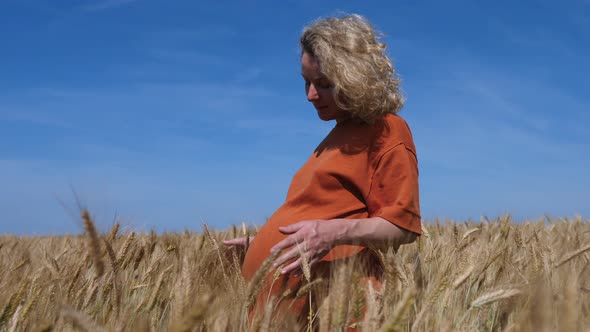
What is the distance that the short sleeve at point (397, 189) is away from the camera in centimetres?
170

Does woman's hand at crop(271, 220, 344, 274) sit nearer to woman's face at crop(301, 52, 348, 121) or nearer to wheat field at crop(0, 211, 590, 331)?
wheat field at crop(0, 211, 590, 331)

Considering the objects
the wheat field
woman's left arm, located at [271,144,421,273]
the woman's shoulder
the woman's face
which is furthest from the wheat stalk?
the woman's face

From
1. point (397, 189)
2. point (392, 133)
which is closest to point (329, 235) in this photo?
point (397, 189)

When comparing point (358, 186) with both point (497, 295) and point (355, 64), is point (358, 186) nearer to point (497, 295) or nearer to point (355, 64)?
point (355, 64)

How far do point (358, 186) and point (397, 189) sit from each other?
140 millimetres

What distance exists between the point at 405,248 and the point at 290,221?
1.28m

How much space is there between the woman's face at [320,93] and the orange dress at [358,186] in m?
0.08

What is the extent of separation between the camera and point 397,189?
1.73 meters

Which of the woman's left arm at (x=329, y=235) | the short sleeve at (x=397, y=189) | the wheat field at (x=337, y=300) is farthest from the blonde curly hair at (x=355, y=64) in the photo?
the wheat field at (x=337, y=300)

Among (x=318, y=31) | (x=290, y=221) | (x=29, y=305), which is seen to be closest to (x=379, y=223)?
(x=290, y=221)

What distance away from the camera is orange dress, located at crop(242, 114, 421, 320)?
5.68 ft

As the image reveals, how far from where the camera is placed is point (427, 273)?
79.8 inches

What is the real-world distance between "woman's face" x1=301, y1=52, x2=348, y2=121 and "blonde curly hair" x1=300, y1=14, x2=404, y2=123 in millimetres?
36

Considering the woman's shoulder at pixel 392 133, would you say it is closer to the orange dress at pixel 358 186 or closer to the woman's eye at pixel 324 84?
the orange dress at pixel 358 186
